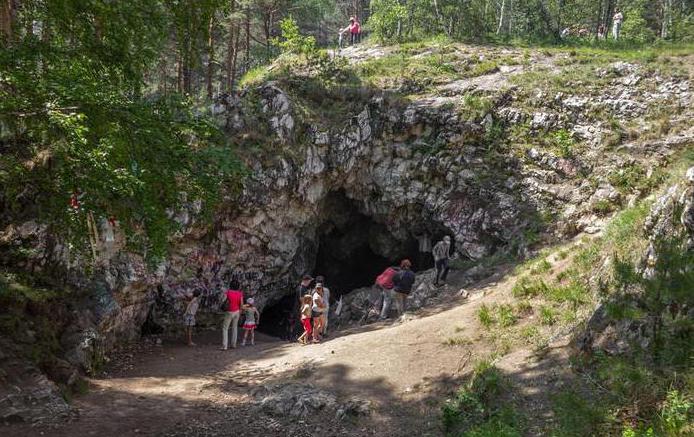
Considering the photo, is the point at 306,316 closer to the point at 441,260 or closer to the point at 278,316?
the point at 441,260

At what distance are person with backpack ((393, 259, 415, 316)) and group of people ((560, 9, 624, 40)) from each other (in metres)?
18.1

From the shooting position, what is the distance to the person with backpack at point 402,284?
11.9 m

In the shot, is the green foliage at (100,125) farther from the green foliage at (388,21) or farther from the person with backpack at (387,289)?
the green foliage at (388,21)

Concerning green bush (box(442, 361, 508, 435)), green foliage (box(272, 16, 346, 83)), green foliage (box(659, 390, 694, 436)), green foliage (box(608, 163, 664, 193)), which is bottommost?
green bush (box(442, 361, 508, 435))

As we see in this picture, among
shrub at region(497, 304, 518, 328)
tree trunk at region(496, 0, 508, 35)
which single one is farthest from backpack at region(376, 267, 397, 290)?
tree trunk at region(496, 0, 508, 35)

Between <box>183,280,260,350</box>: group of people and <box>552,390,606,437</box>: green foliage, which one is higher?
<box>552,390,606,437</box>: green foliage

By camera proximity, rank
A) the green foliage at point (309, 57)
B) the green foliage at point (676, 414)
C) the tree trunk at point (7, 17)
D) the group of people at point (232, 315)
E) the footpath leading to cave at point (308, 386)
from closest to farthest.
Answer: the green foliage at point (676, 414)
the tree trunk at point (7, 17)
the footpath leading to cave at point (308, 386)
the group of people at point (232, 315)
the green foliage at point (309, 57)

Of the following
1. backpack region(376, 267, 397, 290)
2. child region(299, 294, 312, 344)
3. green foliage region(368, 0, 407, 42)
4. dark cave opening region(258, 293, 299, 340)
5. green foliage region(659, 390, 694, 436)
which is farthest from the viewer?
green foliage region(368, 0, 407, 42)

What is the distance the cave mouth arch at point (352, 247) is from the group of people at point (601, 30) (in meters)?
14.5

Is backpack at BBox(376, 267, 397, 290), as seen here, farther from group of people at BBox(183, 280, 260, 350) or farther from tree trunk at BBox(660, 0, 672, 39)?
tree trunk at BBox(660, 0, 672, 39)

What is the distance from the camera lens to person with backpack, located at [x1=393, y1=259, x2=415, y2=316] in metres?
11.9

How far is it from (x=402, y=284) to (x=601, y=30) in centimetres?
2120

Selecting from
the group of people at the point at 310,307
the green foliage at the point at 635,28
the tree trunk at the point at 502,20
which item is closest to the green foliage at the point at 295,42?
the group of people at the point at 310,307

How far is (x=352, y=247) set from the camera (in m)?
19.3
